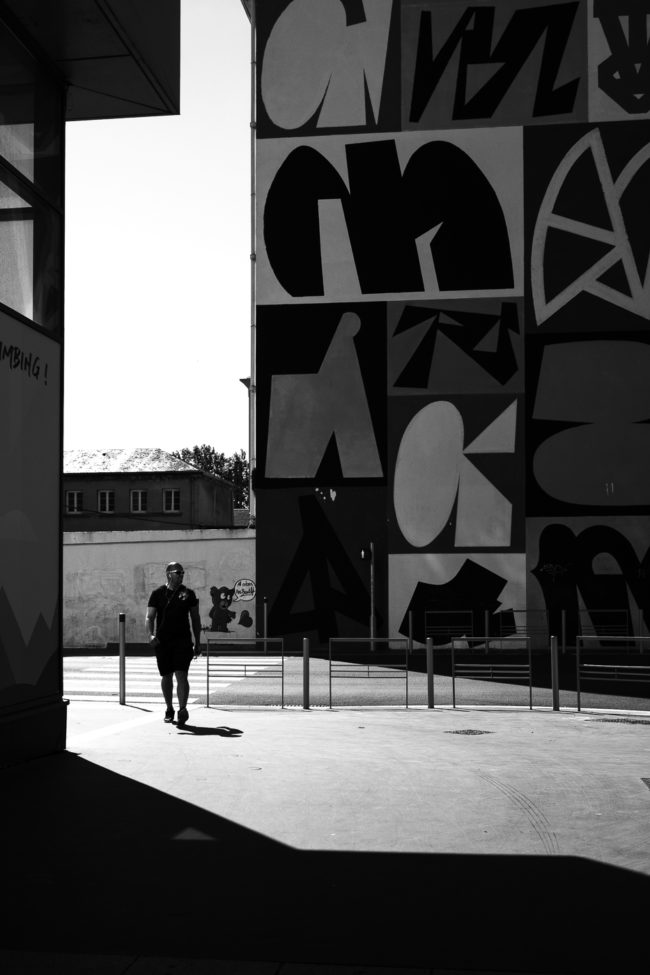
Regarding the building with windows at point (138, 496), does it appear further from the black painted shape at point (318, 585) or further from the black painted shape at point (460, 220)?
the black painted shape at point (460, 220)

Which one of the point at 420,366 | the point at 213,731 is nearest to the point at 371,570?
the point at 420,366

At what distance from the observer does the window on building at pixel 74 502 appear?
67.5m

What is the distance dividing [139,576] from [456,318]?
1267 cm

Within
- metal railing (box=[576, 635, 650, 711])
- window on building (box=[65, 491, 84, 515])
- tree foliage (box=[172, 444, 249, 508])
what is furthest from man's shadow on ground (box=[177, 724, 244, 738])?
tree foliage (box=[172, 444, 249, 508])

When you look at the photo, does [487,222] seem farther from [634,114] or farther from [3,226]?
[3,226]

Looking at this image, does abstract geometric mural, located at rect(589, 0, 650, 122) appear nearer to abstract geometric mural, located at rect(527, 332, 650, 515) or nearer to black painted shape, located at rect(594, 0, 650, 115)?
black painted shape, located at rect(594, 0, 650, 115)

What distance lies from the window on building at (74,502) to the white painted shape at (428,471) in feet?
123

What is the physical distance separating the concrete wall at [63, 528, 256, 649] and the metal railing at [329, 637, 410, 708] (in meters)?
4.83

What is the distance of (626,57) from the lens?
3400 centimetres

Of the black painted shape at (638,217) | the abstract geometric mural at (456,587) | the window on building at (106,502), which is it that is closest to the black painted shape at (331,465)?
the abstract geometric mural at (456,587)

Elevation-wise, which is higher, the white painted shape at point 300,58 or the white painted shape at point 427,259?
the white painted shape at point 300,58

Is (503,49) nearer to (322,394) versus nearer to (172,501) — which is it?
(322,394)

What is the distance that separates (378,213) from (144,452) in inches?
1545

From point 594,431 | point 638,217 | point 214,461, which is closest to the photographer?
point 594,431
